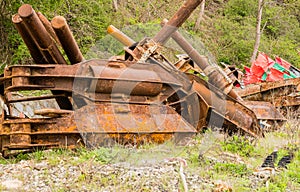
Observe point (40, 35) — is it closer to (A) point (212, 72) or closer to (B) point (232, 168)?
(B) point (232, 168)

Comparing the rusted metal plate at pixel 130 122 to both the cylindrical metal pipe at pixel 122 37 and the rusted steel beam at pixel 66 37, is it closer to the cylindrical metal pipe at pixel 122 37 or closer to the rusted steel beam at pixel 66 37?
the rusted steel beam at pixel 66 37

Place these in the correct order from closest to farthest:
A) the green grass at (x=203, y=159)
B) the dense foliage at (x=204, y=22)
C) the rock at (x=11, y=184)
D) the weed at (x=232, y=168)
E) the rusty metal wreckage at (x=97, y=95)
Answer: the rock at (x=11, y=184), the green grass at (x=203, y=159), the weed at (x=232, y=168), the rusty metal wreckage at (x=97, y=95), the dense foliage at (x=204, y=22)

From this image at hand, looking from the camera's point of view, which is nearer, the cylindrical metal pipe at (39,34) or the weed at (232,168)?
the weed at (232,168)

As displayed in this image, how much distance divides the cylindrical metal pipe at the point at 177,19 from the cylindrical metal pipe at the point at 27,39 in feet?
6.25

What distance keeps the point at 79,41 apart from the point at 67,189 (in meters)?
13.5

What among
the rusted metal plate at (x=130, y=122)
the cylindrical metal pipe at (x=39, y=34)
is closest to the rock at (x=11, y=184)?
the rusted metal plate at (x=130, y=122)

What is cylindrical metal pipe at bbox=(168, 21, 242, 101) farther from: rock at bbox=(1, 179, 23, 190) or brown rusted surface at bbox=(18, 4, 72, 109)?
rock at bbox=(1, 179, 23, 190)

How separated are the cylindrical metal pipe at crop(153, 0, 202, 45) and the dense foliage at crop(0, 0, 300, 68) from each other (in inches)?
293

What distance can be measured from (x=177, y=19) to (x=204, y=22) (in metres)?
23.2

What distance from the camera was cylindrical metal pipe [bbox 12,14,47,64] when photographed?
234 inches

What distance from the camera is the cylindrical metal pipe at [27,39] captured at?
595 cm

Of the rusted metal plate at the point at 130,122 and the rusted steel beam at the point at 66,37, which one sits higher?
the rusted steel beam at the point at 66,37

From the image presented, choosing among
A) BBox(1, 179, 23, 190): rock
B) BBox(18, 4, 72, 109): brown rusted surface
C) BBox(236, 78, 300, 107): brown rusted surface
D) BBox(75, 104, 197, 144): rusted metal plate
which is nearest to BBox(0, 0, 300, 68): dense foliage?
BBox(236, 78, 300, 107): brown rusted surface

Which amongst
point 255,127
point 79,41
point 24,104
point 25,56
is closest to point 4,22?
point 25,56
